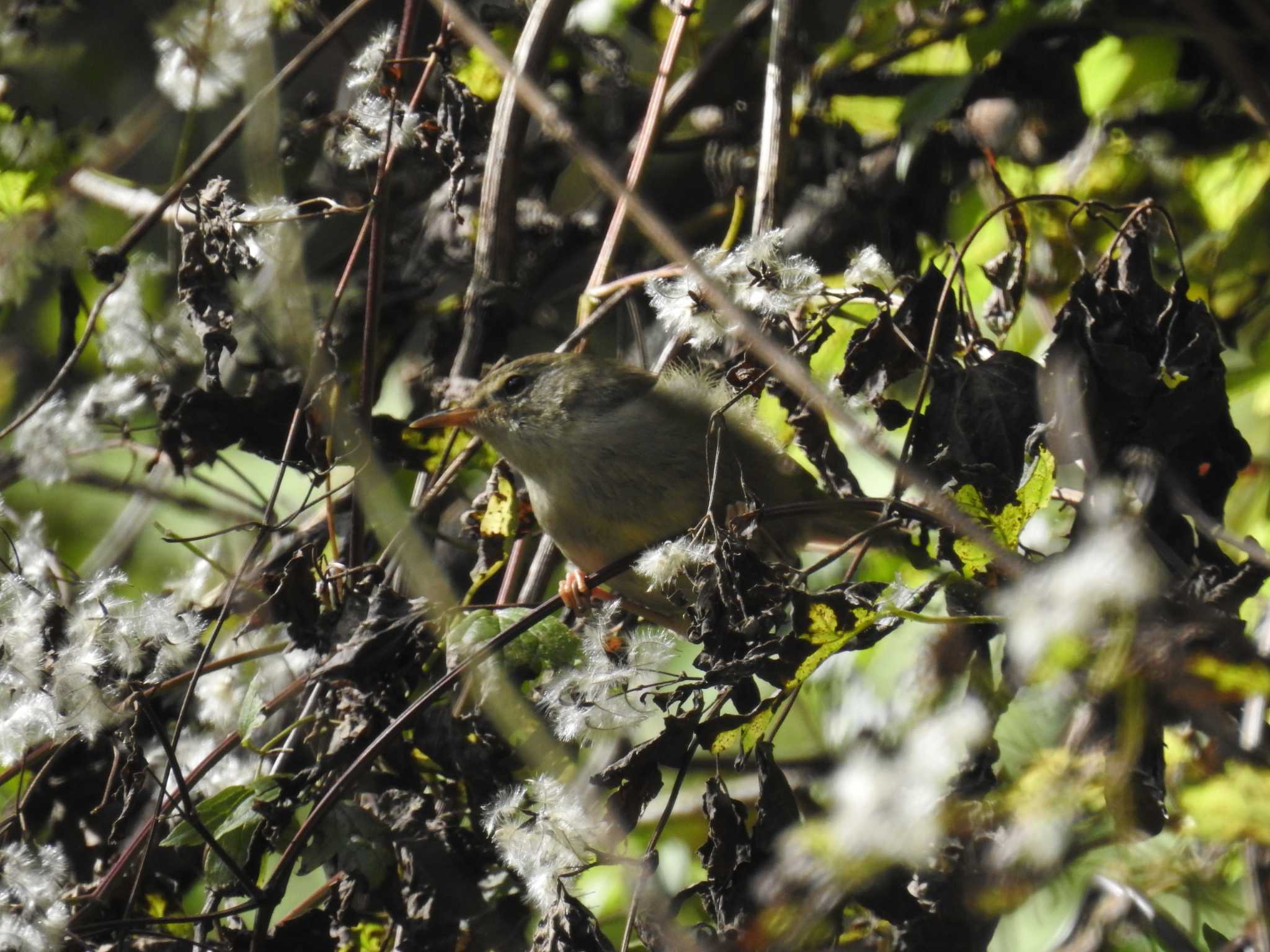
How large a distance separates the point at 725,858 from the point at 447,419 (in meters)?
1.42

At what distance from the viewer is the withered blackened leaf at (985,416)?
2062 millimetres

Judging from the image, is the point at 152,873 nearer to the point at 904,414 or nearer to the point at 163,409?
the point at 163,409

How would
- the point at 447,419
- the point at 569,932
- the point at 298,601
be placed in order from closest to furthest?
the point at 569,932 < the point at 298,601 < the point at 447,419

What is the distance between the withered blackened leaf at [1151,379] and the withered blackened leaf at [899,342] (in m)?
0.21

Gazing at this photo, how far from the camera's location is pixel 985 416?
2.09 meters

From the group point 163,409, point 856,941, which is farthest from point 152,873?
point 856,941

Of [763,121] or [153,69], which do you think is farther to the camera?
[153,69]

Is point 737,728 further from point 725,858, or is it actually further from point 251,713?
point 251,713

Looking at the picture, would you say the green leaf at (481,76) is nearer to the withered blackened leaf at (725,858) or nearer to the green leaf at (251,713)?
the green leaf at (251,713)

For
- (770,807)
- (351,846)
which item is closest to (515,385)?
(351,846)

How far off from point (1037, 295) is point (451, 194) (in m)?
1.62

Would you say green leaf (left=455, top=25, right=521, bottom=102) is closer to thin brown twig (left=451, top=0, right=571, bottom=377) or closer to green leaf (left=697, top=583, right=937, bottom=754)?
thin brown twig (left=451, top=0, right=571, bottom=377)

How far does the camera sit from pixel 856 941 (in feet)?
8.15

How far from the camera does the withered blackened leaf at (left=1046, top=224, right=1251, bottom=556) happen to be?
2023 millimetres
